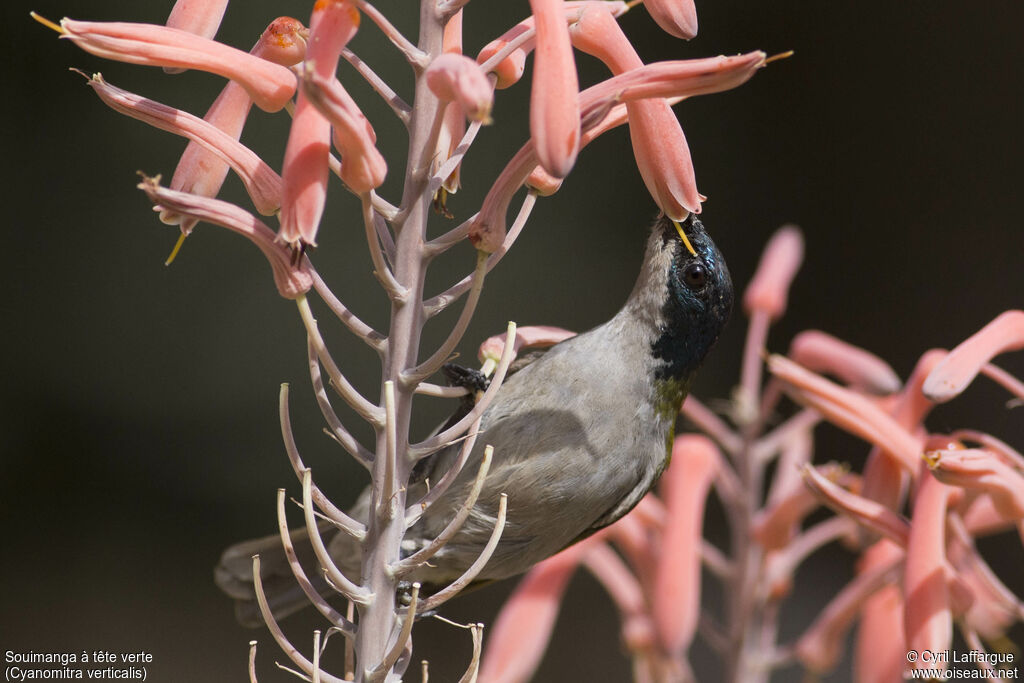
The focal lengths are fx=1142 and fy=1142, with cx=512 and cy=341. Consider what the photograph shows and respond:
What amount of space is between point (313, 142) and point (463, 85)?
14cm

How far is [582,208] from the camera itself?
14.4 ft

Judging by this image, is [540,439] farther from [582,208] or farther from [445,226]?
[582,208]

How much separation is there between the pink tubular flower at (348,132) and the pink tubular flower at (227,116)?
0.14m

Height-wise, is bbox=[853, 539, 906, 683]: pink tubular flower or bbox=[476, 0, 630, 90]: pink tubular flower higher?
bbox=[476, 0, 630, 90]: pink tubular flower

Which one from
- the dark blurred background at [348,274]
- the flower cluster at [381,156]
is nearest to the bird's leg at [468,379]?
the flower cluster at [381,156]

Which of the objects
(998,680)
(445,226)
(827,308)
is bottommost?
(998,680)

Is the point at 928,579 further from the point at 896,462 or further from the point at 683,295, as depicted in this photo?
the point at 683,295

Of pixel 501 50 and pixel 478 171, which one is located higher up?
pixel 478 171

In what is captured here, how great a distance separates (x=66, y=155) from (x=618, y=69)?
11.4 feet

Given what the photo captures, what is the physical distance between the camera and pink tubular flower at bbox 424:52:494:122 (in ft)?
2.68

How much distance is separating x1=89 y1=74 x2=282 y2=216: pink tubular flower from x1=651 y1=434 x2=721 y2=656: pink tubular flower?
861mm

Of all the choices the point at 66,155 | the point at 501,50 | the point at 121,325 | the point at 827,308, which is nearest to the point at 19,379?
the point at 121,325

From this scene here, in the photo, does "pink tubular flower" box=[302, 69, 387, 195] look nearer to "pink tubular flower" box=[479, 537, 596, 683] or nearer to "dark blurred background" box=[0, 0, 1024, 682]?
"pink tubular flower" box=[479, 537, 596, 683]

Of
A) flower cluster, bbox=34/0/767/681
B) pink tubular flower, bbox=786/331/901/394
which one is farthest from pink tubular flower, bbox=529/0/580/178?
pink tubular flower, bbox=786/331/901/394
